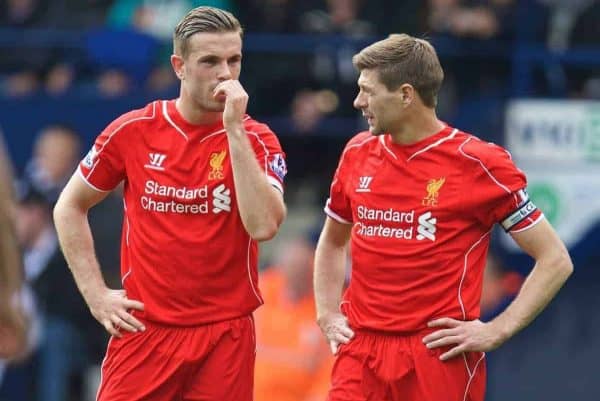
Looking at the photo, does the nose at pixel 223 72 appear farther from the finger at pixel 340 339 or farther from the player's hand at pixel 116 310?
the finger at pixel 340 339

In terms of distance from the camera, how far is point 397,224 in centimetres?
655

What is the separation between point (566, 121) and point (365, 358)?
14.7 feet

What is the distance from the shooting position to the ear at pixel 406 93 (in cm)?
652

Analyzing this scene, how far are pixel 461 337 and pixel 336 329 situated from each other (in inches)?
23.5

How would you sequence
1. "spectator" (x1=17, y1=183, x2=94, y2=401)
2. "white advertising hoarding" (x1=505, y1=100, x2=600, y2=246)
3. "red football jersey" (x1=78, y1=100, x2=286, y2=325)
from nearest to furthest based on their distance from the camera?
"red football jersey" (x1=78, y1=100, x2=286, y2=325)
"white advertising hoarding" (x1=505, y1=100, x2=600, y2=246)
"spectator" (x1=17, y1=183, x2=94, y2=401)

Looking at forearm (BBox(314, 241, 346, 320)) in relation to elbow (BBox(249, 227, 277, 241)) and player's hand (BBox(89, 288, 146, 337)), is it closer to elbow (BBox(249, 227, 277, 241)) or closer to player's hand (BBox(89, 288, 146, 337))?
elbow (BBox(249, 227, 277, 241))

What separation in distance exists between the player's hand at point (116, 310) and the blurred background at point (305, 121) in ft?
11.0

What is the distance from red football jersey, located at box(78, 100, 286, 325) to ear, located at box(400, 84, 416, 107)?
61cm

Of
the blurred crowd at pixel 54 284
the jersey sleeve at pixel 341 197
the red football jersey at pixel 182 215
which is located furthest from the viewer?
the blurred crowd at pixel 54 284

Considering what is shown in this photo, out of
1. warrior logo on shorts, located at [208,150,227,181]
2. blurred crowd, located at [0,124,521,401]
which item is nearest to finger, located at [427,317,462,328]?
warrior logo on shorts, located at [208,150,227,181]

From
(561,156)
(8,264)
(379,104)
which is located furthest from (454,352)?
(561,156)

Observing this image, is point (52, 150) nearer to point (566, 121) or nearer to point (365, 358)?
point (566, 121)

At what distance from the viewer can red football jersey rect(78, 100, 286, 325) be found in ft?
21.6

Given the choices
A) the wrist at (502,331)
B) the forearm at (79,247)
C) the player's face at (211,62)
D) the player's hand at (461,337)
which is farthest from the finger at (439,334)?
the forearm at (79,247)
